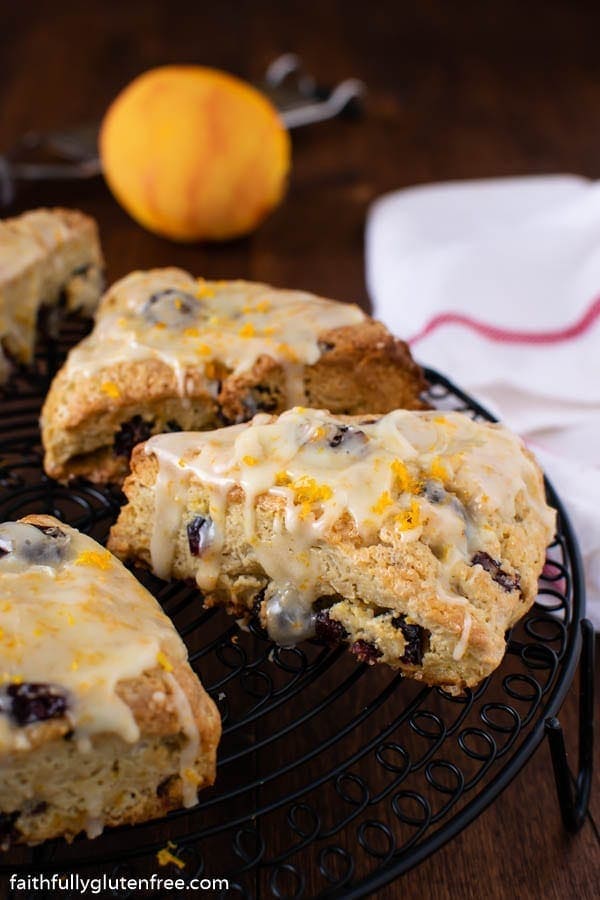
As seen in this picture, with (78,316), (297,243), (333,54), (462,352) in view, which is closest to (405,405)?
(462,352)

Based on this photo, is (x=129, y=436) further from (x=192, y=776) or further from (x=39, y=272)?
(x=192, y=776)

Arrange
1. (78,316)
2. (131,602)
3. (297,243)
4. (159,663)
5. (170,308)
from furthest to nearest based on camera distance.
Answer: (297,243), (78,316), (170,308), (131,602), (159,663)

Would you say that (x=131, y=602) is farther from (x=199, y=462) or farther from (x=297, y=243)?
(x=297, y=243)

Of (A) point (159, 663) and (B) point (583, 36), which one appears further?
(B) point (583, 36)

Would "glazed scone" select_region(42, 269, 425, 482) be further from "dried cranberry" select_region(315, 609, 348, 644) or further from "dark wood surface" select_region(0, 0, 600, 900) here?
"dark wood surface" select_region(0, 0, 600, 900)

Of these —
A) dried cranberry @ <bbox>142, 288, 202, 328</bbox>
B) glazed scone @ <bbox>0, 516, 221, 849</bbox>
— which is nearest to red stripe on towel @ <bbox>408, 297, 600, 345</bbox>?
dried cranberry @ <bbox>142, 288, 202, 328</bbox>
